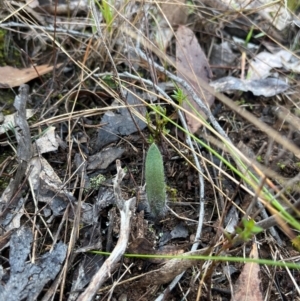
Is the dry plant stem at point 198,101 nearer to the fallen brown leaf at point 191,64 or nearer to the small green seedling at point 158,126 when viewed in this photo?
the fallen brown leaf at point 191,64

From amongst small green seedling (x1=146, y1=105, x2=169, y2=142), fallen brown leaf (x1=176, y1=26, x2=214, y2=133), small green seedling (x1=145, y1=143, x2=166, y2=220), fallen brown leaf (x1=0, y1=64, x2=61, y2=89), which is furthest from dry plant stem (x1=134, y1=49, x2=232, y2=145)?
fallen brown leaf (x1=0, y1=64, x2=61, y2=89)

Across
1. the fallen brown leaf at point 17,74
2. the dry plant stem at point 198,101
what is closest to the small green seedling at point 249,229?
the dry plant stem at point 198,101

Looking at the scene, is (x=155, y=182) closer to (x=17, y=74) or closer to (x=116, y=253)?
(x=116, y=253)

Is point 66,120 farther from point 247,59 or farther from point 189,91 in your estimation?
point 247,59

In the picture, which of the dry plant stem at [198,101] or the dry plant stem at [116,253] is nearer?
the dry plant stem at [116,253]

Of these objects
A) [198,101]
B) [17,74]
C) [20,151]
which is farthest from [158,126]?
[17,74]

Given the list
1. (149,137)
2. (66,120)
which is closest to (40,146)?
(66,120)
